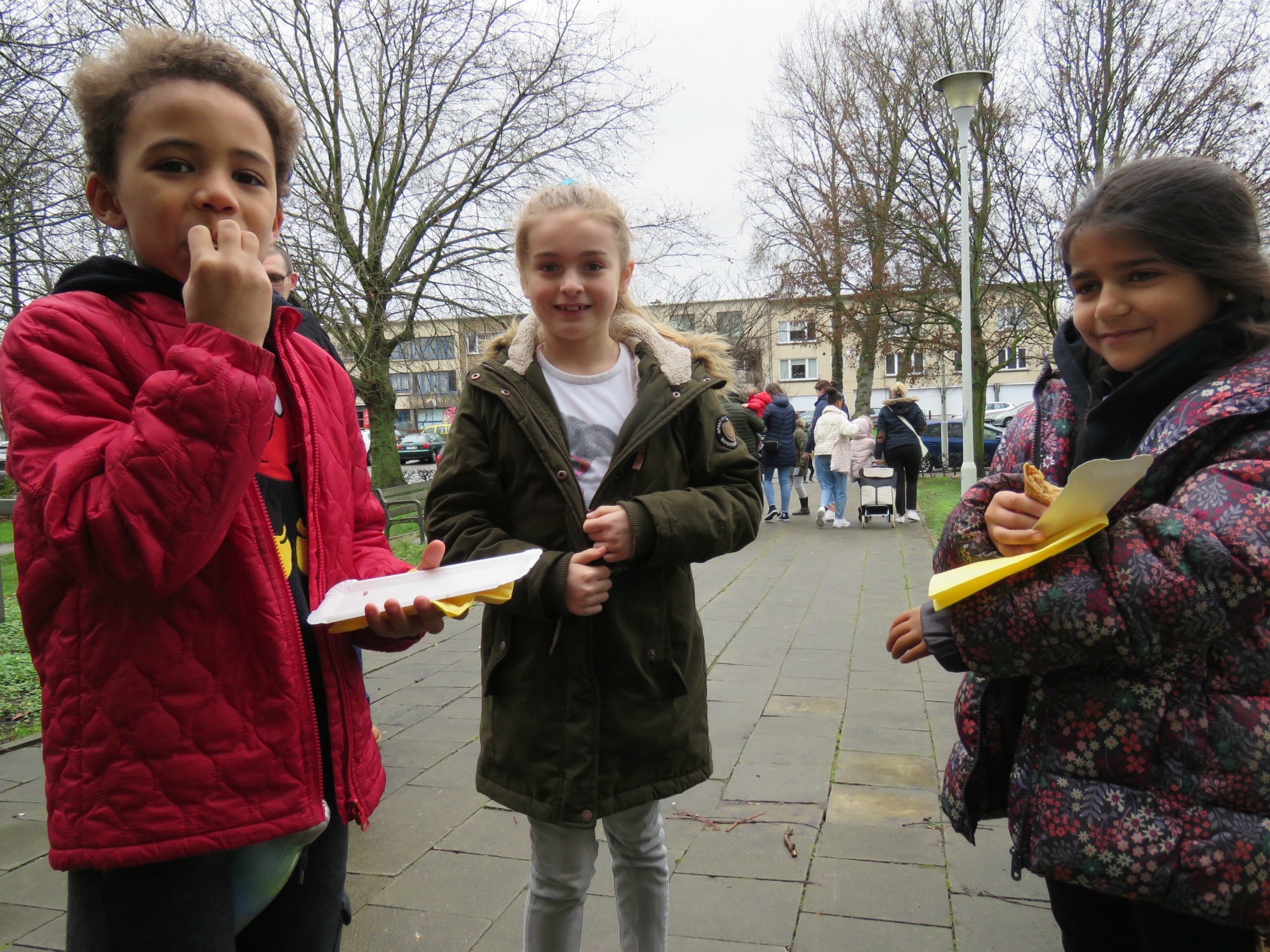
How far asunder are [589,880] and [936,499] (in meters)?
14.4

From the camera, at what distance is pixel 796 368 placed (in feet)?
196

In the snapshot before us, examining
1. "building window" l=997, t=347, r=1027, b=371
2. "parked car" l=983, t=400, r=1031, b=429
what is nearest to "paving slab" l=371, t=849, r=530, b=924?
"building window" l=997, t=347, r=1027, b=371

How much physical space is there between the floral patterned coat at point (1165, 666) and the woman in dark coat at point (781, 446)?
1067cm

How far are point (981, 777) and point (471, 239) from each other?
17.7m

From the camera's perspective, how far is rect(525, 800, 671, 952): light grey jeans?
191cm

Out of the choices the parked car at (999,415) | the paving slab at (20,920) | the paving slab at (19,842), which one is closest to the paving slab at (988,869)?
the paving slab at (20,920)

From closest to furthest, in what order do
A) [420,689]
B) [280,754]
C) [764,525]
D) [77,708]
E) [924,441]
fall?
[77,708] → [280,754] → [420,689] → [764,525] → [924,441]

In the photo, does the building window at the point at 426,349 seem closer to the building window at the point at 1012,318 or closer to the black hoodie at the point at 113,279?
the building window at the point at 1012,318

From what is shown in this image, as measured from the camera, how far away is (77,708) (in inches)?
45.4

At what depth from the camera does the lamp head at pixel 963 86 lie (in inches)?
441

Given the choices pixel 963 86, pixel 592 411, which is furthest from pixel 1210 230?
pixel 963 86

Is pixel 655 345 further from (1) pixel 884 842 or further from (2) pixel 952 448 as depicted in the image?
(2) pixel 952 448

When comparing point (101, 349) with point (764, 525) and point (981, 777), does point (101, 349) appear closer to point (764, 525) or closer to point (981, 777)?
point (981, 777)

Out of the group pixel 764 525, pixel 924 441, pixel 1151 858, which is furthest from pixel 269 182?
pixel 924 441
